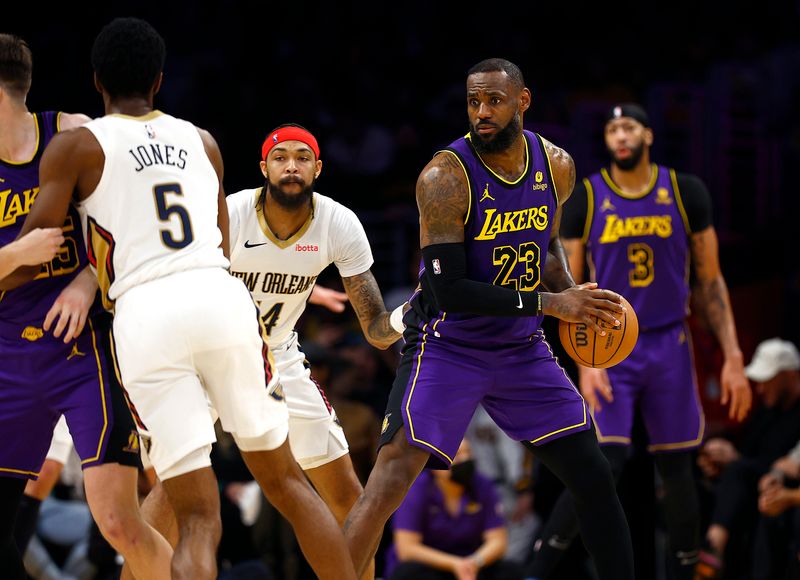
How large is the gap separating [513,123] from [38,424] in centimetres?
229

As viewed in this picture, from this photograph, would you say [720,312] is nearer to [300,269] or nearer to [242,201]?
[300,269]

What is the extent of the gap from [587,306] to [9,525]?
2.48 m

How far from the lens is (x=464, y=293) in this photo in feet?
16.9

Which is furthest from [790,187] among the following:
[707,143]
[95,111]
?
[95,111]

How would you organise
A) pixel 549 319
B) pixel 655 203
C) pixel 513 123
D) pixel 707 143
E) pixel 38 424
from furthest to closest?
1. pixel 707 143
2. pixel 549 319
3. pixel 655 203
4. pixel 513 123
5. pixel 38 424

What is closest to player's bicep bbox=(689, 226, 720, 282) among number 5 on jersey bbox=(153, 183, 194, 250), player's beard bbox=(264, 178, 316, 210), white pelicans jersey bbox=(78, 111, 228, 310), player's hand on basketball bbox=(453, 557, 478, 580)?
player's hand on basketball bbox=(453, 557, 478, 580)

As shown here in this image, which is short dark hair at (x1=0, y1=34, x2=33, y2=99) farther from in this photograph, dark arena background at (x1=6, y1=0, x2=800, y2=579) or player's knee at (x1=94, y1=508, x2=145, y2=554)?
dark arena background at (x1=6, y1=0, x2=800, y2=579)

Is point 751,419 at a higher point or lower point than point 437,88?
lower

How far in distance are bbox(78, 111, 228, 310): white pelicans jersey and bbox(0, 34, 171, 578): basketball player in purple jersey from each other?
31cm

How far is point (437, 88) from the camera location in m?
13.0

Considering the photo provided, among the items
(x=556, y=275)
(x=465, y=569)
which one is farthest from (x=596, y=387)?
(x=465, y=569)

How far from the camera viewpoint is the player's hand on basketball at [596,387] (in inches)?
276

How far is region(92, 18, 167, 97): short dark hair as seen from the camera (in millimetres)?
4629

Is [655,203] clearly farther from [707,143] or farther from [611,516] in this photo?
[707,143]
